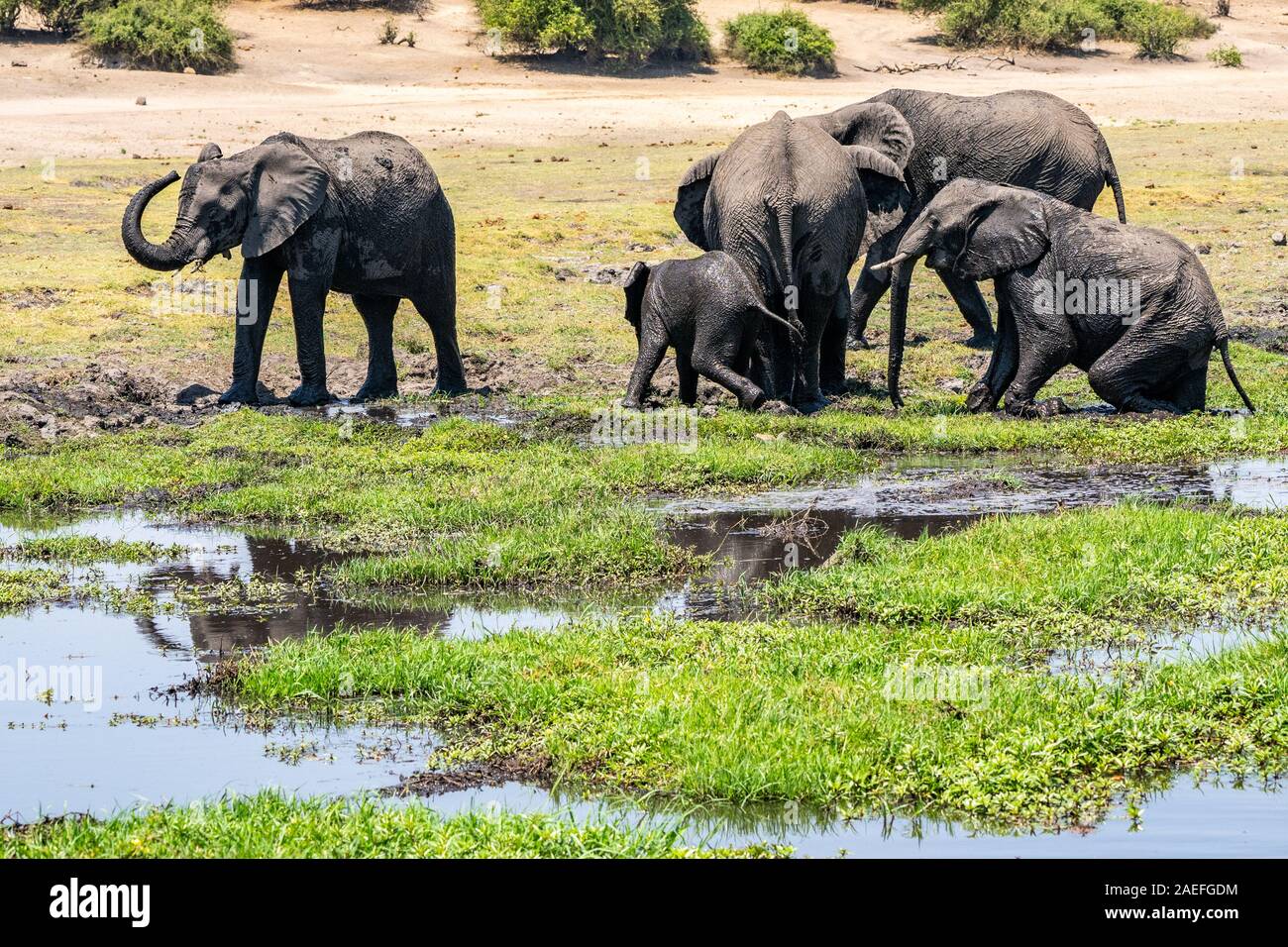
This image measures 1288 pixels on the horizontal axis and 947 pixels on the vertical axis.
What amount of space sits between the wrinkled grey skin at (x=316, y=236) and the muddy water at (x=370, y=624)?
4.77 metres

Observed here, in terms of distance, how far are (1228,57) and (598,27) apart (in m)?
17.9

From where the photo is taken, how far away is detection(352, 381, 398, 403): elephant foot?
1783 centimetres

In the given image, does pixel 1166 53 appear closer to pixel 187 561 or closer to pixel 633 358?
pixel 633 358

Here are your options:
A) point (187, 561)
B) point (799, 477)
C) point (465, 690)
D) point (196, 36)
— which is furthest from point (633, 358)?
point (196, 36)

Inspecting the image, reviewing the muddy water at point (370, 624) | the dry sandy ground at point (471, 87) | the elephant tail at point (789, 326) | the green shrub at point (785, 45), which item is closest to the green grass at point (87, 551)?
the muddy water at point (370, 624)

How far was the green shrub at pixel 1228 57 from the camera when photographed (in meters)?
51.5

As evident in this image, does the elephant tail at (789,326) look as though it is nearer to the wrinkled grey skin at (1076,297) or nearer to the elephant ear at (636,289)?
the wrinkled grey skin at (1076,297)

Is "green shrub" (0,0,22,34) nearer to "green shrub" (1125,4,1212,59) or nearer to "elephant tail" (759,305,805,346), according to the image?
"green shrub" (1125,4,1212,59)

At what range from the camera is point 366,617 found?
956 centimetres

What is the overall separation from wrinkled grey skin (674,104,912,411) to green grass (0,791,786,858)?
32.3 feet

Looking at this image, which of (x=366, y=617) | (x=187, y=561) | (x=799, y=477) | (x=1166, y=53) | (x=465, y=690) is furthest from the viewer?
(x=1166, y=53)
